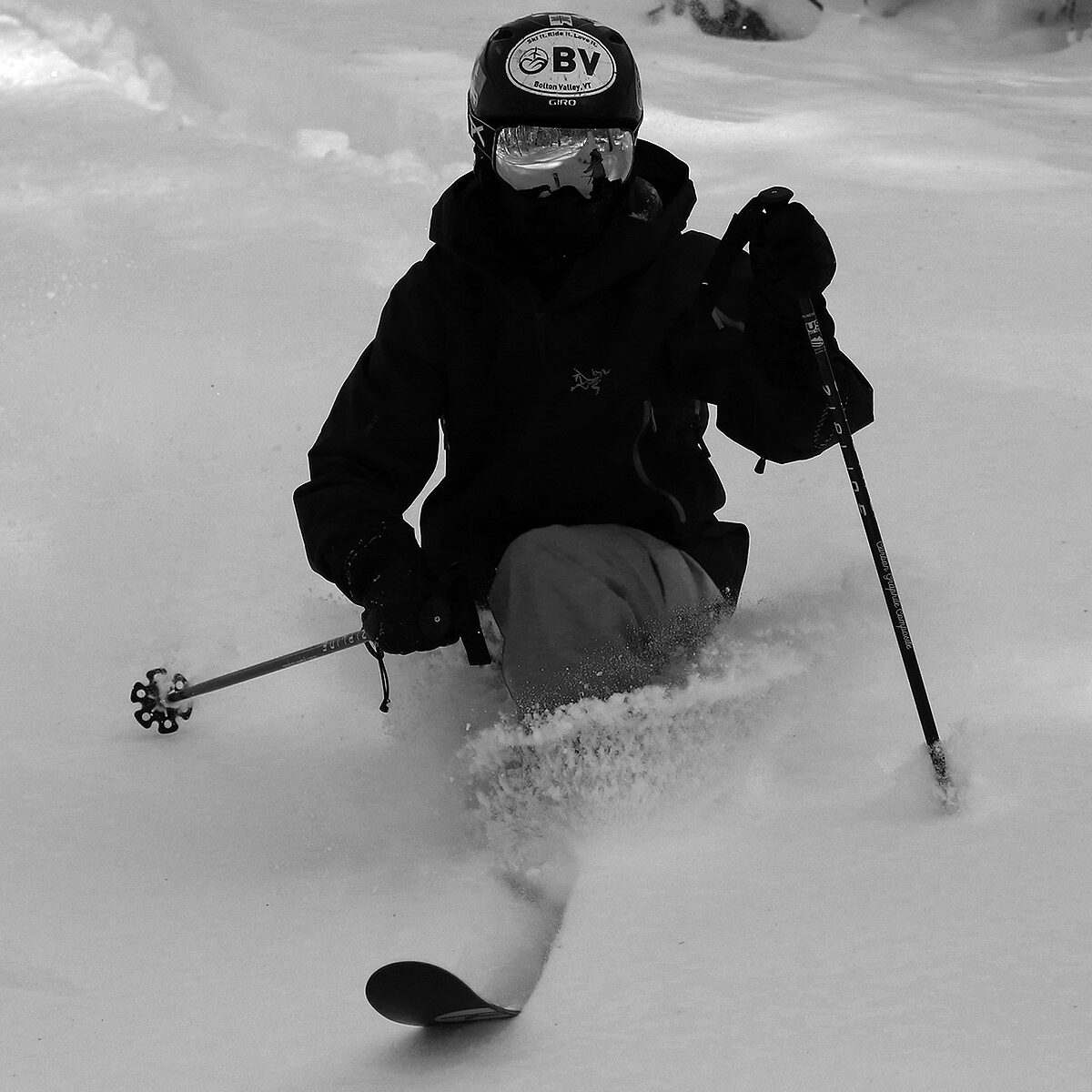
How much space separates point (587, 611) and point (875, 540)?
0.52 meters

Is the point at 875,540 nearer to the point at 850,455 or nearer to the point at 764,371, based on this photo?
the point at 850,455

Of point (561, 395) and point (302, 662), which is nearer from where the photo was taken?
point (561, 395)

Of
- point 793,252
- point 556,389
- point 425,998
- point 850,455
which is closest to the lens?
point 425,998

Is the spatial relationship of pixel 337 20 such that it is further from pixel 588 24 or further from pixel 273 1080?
pixel 273 1080

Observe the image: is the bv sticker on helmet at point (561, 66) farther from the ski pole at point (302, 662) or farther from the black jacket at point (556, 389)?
the ski pole at point (302, 662)

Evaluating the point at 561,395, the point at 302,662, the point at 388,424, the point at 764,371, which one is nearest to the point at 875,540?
the point at 764,371

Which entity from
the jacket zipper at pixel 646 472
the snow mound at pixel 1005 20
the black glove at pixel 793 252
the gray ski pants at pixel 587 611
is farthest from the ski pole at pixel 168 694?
the snow mound at pixel 1005 20

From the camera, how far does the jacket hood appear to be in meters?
2.40

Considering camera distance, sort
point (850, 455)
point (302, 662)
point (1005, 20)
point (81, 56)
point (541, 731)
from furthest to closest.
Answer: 1. point (1005, 20)
2. point (81, 56)
3. point (302, 662)
4. point (541, 731)
5. point (850, 455)

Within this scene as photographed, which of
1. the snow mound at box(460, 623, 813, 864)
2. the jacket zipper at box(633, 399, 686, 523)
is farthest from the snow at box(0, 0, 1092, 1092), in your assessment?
the jacket zipper at box(633, 399, 686, 523)

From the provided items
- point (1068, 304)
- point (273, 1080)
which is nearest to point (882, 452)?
point (1068, 304)

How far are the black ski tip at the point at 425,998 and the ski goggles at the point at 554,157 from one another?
136 cm

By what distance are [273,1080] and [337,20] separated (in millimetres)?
9221

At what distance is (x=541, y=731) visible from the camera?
2.39 meters
